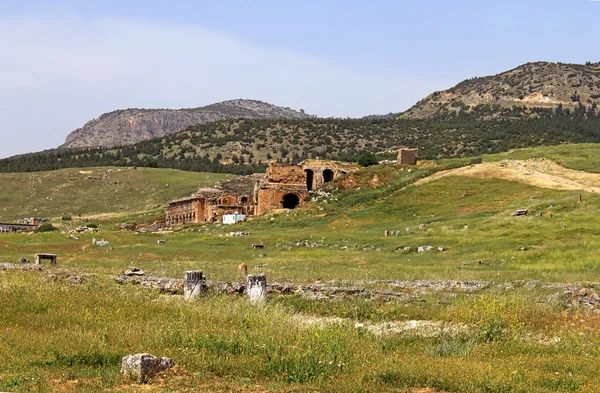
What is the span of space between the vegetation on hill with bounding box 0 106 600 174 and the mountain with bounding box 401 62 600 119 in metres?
7.09

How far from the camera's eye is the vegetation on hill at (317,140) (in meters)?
114

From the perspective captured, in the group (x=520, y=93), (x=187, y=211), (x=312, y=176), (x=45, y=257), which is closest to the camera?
(x=45, y=257)

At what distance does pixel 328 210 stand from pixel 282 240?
14.5 m

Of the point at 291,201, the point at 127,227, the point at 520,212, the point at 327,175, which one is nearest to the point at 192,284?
the point at 520,212

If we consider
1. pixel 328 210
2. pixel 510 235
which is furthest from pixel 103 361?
pixel 328 210

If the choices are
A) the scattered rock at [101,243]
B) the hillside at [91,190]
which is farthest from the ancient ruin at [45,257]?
the hillside at [91,190]

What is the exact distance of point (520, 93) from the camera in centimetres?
17112

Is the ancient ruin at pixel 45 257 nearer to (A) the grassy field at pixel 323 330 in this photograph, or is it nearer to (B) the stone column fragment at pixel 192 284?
(A) the grassy field at pixel 323 330

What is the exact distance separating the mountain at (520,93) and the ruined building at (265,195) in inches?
3724

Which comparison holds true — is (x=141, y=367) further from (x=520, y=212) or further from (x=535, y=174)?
(x=535, y=174)

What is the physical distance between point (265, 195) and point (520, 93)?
127 m

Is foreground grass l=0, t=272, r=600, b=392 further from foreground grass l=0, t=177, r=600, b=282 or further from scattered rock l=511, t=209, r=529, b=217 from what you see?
scattered rock l=511, t=209, r=529, b=217

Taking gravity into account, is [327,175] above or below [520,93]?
below

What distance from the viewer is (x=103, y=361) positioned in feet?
32.4
